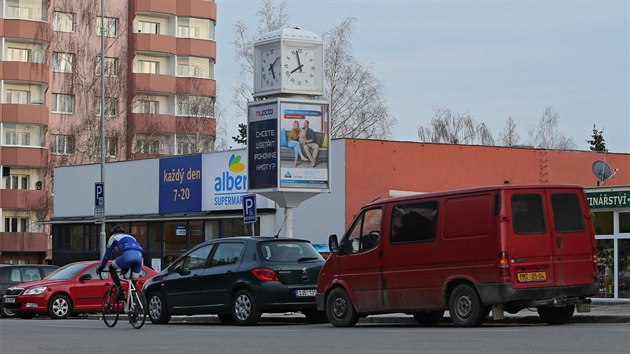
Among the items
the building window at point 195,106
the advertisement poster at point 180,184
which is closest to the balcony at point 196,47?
the building window at point 195,106

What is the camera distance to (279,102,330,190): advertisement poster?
3234cm

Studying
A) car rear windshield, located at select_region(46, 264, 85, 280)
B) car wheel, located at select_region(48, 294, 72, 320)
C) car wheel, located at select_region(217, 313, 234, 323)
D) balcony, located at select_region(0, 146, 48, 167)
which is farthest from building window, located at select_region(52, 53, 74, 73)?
car wheel, located at select_region(217, 313, 234, 323)

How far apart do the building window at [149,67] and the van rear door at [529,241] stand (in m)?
78.7

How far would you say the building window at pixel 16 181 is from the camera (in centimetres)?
9006

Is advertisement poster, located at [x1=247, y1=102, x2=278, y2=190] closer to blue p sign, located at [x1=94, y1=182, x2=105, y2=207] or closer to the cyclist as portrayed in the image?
blue p sign, located at [x1=94, y1=182, x2=105, y2=207]

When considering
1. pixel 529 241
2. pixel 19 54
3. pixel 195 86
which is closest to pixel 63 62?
pixel 19 54

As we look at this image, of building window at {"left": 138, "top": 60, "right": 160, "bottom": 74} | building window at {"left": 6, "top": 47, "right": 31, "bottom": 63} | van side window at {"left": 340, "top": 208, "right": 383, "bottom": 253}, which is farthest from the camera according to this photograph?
building window at {"left": 138, "top": 60, "right": 160, "bottom": 74}

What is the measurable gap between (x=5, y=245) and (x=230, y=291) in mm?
67265

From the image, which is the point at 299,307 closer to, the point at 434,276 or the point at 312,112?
the point at 434,276

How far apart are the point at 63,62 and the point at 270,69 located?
6128cm

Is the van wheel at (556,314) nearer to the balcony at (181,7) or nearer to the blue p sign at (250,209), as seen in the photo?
the blue p sign at (250,209)

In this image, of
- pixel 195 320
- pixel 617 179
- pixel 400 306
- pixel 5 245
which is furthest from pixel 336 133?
pixel 400 306

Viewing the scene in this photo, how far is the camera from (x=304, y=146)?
32656mm

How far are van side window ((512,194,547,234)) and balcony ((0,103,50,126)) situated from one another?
74281 millimetres
